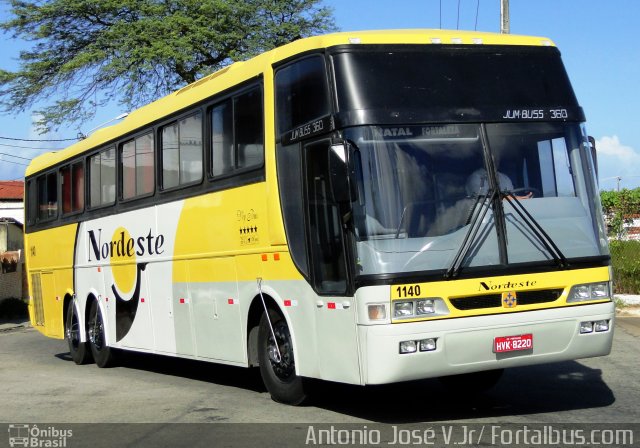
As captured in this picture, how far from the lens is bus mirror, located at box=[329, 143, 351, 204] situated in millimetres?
8453

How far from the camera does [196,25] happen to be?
101ft

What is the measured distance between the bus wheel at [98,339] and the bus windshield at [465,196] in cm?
822

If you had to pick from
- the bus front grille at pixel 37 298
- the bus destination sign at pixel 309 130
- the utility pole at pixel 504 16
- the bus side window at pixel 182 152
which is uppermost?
the utility pole at pixel 504 16

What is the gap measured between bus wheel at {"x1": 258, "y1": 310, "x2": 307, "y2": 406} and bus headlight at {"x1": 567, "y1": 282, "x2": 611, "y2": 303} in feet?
9.10

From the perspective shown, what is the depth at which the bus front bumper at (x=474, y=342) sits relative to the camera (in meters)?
8.38

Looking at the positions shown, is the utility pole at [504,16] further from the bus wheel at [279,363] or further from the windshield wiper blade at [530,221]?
the windshield wiper blade at [530,221]

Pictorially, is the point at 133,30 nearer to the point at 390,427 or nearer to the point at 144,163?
the point at 144,163

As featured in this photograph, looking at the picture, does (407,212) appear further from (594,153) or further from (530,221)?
(594,153)

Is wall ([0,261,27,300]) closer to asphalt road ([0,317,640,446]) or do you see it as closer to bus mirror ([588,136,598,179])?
asphalt road ([0,317,640,446])

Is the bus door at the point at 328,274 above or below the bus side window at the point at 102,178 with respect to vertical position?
below

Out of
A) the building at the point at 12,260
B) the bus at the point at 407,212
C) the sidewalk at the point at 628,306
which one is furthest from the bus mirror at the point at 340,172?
the building at the point at 12,260

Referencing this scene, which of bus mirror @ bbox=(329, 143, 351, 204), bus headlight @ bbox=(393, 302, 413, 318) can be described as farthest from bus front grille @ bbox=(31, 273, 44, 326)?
bus headlight @ bbox=(393, 302, 413, 318)

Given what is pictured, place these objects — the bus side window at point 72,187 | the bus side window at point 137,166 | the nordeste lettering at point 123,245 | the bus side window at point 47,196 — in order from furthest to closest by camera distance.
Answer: the bus side window at point 47,196 < the bus side window at point 72,187 < the bus side window at point 137,166 < the nordeste lettering at point 123,245

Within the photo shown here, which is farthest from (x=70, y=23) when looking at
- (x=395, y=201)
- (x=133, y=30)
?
(x=395, y=201)
